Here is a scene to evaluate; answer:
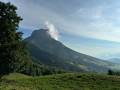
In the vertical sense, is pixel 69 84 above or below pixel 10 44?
below

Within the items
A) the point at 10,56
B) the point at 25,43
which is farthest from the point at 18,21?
the point at 10,56

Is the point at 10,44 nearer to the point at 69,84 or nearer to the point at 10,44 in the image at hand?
the point at 10,44

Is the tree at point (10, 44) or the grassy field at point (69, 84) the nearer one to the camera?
the tree at point (10, 44)

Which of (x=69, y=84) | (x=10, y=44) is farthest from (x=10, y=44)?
(x=69, y=84)

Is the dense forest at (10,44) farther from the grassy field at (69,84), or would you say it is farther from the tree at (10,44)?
the grassy field at (69,84)

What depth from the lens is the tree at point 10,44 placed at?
2153 cm

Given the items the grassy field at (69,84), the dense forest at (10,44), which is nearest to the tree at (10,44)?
the dense forest at (10,44)

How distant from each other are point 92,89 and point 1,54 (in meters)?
23.1

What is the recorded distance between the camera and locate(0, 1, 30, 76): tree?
70.6 feet

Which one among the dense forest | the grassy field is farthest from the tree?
the grassy field

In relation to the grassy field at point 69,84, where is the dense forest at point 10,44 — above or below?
above

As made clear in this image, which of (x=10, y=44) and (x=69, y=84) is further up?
(x=10, y=44)

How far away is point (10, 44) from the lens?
887 inches

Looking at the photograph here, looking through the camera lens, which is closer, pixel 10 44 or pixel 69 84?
pixel 10 44
